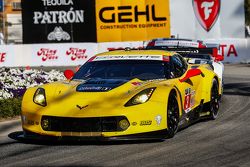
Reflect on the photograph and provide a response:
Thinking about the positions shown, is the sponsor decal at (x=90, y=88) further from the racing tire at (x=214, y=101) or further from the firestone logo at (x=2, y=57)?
the firestone logo at (x=2, y=57)

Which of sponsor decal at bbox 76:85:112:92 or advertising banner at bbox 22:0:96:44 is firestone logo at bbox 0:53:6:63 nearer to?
advertising banner at bbox 22:0:96:44

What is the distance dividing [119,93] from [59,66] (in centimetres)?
2075

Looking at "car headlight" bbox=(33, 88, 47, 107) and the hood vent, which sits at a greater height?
the hood vent

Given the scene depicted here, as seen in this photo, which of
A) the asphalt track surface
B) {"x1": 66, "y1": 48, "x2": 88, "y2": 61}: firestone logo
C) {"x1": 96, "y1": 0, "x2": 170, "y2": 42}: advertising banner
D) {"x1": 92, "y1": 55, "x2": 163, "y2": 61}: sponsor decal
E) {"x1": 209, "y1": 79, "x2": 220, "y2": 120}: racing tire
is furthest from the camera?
{"x1": 96, "y1": 0, "x2": 170, "y2": 42}: advertising banner

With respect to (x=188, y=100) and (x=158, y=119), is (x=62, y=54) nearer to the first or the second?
(x=188, y=100)

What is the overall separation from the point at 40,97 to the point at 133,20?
21.6 m

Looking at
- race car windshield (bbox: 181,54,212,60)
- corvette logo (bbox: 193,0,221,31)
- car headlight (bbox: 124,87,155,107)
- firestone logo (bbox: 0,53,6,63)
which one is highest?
corvette logo (bbox: 193,0,221,31)

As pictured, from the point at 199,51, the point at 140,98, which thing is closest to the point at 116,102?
the point at 140,98

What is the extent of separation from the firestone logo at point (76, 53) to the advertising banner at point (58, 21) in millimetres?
629

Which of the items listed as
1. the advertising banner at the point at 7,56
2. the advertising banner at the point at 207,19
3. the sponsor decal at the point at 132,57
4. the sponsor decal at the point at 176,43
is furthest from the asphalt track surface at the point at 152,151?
the advertising banner at the point at 7,56

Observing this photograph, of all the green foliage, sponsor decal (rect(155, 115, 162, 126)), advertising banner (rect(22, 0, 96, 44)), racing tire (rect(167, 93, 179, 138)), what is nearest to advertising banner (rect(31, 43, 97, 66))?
advertising banner (rect(22, 0, 96, 44))

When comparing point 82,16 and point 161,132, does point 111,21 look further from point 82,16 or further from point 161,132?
point 161,132

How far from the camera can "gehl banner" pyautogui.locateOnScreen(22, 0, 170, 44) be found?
100 ft

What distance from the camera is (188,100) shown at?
1032 cm
